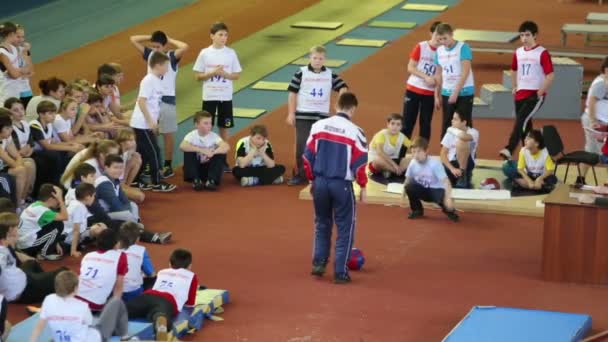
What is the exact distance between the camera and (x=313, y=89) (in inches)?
625

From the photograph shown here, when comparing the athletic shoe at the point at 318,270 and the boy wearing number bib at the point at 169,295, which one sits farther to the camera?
the athletic shoe at the point at 318,270

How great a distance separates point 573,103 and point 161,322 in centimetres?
1103

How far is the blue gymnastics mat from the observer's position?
1047 centimetres

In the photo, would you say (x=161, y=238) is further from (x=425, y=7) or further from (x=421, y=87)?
(x=425, y=7)

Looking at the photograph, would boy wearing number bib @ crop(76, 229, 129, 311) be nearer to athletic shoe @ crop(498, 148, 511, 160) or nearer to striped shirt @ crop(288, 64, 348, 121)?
striped shirt @ crop(288, 64, 348, 121)

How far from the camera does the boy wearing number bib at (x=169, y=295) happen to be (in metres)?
10.7

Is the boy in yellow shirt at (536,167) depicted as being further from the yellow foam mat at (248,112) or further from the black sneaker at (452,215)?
the yellow foam mat at (248,112)

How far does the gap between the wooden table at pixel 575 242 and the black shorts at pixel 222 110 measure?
224 inches

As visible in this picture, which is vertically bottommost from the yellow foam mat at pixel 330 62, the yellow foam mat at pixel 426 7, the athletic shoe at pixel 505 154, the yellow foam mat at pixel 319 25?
the athletic shoe at pixel 505 154

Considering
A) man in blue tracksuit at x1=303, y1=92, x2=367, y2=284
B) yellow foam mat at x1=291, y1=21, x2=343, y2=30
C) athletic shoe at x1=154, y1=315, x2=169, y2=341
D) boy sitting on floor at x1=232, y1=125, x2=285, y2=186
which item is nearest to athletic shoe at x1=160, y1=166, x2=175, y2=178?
boy sitting on floor at x1=232, y1=125, x2=285, y2=186

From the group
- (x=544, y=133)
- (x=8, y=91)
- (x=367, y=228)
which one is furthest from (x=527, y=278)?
(x=8, y=91)

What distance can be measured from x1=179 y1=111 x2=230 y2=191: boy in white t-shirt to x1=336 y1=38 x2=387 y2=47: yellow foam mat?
9086mm

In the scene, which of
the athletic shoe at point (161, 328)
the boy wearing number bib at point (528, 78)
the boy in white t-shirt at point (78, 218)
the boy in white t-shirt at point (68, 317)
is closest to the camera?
the boy in white t-shirt at point (68, 317)

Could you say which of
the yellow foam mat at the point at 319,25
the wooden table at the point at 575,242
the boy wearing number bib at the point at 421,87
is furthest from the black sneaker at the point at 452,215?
the yellow foam mat at the point at 319,25
